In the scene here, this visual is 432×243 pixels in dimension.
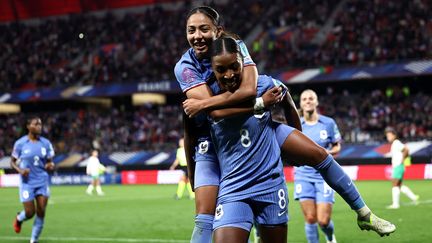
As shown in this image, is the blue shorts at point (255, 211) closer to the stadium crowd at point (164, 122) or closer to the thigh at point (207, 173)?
the thigh at point (207, 173)

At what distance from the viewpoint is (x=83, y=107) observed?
168 feet

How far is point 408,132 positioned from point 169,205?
53.6 feet

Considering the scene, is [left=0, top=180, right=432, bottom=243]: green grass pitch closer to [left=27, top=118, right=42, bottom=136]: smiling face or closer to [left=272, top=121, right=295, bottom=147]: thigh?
[left=27, top=118, right=42, bottom=136]: smiling face

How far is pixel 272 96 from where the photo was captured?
5395 millimetres

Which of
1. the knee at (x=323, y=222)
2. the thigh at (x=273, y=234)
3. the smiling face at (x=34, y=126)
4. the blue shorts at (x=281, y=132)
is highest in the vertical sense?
the smiling face at (x=34, y=126)

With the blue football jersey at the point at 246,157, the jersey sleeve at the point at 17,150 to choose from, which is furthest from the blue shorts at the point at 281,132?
the jersey sleeve at the point at 17,150

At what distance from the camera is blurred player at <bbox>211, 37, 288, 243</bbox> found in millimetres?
5137

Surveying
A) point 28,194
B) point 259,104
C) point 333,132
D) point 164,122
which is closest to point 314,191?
point 333,132

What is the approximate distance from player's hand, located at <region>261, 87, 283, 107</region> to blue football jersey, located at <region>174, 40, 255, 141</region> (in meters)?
Result: 0.35

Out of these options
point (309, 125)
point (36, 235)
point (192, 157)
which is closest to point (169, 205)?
point (36, 235)

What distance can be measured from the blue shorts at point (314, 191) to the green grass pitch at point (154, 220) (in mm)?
2211

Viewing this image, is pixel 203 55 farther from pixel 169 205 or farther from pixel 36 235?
pixel 169 205

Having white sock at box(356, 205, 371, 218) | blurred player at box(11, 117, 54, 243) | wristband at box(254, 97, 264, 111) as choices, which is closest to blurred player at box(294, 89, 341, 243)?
white sock at box(356, 205, 371, 218)

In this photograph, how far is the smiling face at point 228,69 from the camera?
509 cm
